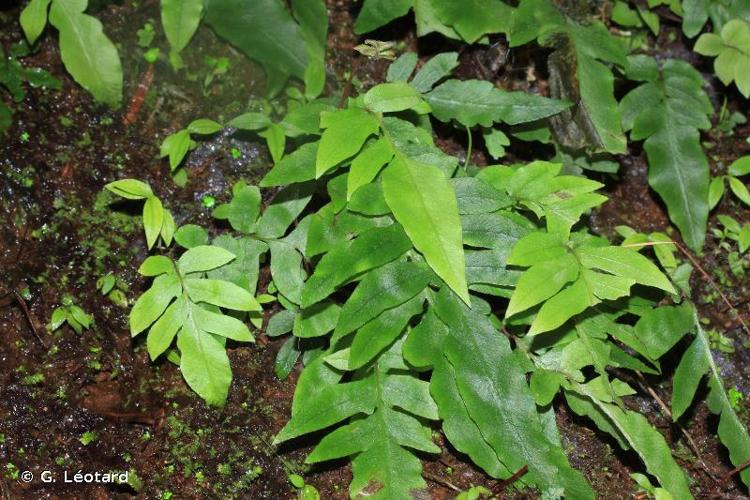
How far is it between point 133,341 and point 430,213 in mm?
1145

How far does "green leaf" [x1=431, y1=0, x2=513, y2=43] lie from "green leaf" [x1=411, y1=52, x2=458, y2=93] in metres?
0.15

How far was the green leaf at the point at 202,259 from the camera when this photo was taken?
2367 mm

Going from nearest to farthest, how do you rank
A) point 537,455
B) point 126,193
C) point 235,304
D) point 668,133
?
point 537,455, point 235,304, point 126,193, point 668,133

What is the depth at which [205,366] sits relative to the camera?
225 centimetres

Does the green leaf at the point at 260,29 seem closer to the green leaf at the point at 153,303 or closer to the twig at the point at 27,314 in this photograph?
A: the green leaf at the point at 153,303

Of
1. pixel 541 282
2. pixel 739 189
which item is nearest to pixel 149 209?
pixel 541 282

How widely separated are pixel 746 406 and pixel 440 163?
5.19 ft

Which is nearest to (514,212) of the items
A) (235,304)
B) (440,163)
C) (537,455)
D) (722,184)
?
(440,163)

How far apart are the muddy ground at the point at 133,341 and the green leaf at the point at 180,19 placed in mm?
179

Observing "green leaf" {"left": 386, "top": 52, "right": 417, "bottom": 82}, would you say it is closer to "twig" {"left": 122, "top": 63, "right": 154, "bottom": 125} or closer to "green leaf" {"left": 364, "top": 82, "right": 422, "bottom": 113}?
"green leaf" {"left": 364, "top": 82, "right": 422, "bottom": 113}

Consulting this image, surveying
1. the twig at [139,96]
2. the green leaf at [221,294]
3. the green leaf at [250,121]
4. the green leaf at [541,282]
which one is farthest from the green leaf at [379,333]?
the twig at [139,96]

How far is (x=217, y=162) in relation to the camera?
2.84 metres

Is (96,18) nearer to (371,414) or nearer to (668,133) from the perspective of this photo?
(371,414)

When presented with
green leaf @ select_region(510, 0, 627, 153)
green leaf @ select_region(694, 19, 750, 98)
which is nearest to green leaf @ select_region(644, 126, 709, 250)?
green leaf @ select_region(694, 19, 750, 98)
